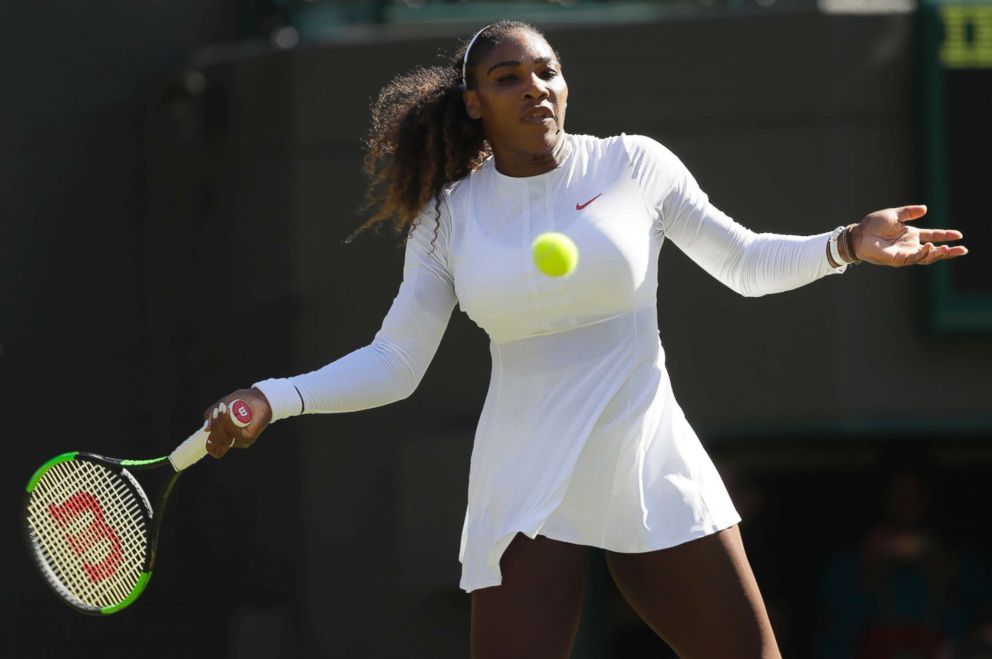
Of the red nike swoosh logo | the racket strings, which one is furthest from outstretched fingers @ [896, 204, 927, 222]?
the racket strings

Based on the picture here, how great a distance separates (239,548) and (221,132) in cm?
183

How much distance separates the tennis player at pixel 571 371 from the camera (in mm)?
3459

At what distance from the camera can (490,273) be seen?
11.5ft

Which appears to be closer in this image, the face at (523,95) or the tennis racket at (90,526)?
the face at (523,95)

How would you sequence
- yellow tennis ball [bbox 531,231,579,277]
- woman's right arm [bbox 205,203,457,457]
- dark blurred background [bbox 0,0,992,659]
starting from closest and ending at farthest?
yellow tennis ball [bbox 531,231,579,277] < woman's right arm [bbox 205,203,457,457] < dark blurred background [bbox 0,0,992,659]

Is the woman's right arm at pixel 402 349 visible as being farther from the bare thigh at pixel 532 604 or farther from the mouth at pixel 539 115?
the bare thigh at pixel 532 604

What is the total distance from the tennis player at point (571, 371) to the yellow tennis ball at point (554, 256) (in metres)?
0.08

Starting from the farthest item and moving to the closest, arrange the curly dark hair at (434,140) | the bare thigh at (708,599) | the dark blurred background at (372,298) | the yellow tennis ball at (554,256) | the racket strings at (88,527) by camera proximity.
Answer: the dark blurred background at (372,298) < the racket strings at (88,527) < the curly dark hair at (434,140) < the bare thigh at (708,599) < the yellow tennis ball at (554,256)

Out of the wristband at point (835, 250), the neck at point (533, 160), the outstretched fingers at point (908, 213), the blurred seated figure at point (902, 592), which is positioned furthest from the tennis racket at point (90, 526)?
the blurred seated figure at point (902, 592)

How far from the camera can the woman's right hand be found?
3.43 metres

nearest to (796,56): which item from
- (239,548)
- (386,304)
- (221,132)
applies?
(386,304)

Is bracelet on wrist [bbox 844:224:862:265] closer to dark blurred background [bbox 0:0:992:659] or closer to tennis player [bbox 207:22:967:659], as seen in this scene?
tennis player [bbox 207:22:967:659]

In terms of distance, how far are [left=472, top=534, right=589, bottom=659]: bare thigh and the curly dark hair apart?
787mm

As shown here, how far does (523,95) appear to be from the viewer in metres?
3.62
